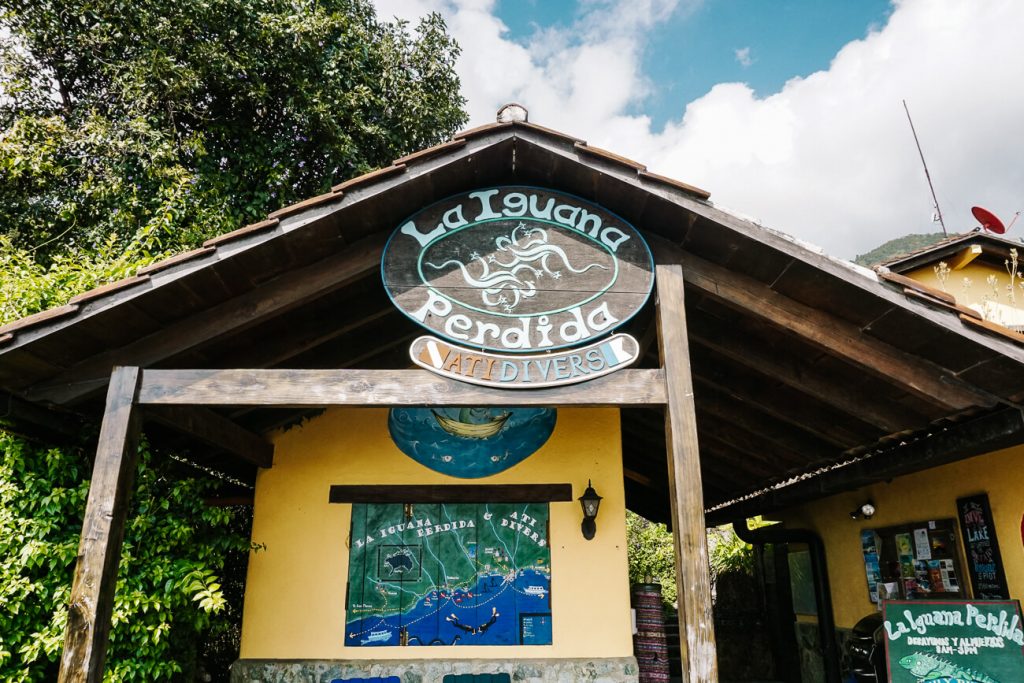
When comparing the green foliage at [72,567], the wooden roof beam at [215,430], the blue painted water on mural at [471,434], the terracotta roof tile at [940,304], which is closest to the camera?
the terracotta roof tile at [940,304]

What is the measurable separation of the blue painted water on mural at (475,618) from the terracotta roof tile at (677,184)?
3.96 metres

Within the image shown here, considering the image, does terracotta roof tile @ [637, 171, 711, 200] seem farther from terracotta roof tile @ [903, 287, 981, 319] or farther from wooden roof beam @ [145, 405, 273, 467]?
wooden roof beam @ [145, 405, 273, 467]

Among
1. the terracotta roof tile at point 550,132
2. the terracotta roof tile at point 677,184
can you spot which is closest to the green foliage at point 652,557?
the terracotta roof tile at point 677,184

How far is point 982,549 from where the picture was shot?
5.57 m

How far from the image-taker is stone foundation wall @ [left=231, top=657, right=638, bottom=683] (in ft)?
19.8

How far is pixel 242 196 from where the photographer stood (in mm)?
10984

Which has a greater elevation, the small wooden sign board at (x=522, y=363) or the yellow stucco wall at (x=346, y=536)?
the small wooden sign board at (x=522, y=363)

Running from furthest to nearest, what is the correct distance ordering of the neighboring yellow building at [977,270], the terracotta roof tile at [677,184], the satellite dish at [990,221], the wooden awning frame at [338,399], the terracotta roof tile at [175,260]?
1. the satellite dish at [990,221]
2. the neighboring yellow building at [977,270]
3. the terracotta roof tile at [677,184]
4. the terracotta roof tile at [175,260]
5. the wooden awning frame at [338,399]

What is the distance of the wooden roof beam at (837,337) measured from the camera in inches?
165

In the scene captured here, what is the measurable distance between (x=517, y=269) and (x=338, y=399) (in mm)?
1406

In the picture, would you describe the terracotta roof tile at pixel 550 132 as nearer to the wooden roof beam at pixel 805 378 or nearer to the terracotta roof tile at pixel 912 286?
the wooden roof beam at pixel 805 378

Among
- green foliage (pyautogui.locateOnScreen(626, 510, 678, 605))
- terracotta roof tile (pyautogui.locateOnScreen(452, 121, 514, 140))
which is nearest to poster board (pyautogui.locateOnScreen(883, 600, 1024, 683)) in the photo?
terracotta roof tile (pyautogui.locateOnScreen(452, 121, 514, 140))

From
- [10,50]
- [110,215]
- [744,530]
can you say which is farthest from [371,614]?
[10,50]

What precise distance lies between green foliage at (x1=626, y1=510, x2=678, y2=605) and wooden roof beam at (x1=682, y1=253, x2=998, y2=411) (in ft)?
37.6
